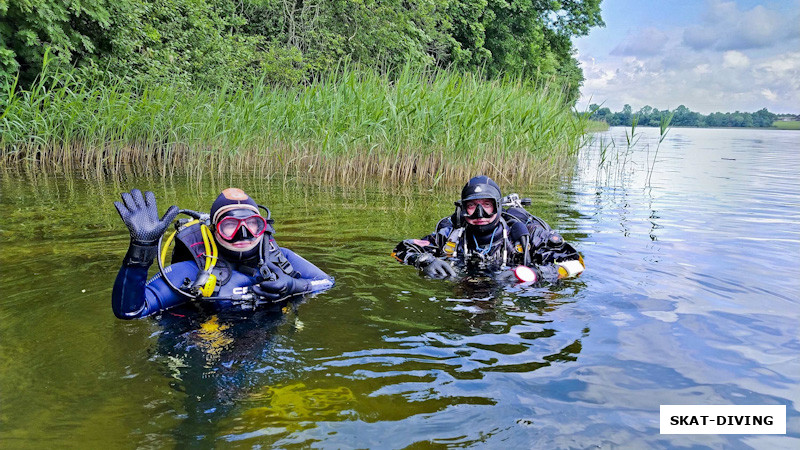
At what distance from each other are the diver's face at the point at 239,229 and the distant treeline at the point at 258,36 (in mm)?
7873

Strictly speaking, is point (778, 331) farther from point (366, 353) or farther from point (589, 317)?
point (366, 353)

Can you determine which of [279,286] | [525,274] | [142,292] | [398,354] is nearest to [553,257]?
[525,274]

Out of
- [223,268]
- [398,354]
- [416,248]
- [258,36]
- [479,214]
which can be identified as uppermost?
[258,36]

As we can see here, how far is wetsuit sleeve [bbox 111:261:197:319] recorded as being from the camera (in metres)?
3.28

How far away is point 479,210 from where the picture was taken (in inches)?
199

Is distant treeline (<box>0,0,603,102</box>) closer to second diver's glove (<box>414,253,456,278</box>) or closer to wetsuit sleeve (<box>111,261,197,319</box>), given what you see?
second diver's glove (<box>414,253,456,278</box>)

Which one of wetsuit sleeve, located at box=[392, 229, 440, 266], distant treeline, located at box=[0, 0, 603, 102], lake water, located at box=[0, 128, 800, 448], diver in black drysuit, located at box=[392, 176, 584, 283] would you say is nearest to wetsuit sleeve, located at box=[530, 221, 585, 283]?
diver in black drysuit, located at box=[392, 176, 584, 283]

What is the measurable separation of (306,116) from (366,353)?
7.72 metres

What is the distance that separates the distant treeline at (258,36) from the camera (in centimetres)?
1161

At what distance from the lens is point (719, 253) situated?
615 cm

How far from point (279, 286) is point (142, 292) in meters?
0.81

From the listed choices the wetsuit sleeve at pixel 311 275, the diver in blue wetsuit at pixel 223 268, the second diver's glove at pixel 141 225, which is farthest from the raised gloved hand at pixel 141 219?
the wetsuit sleeve at pixel 311 275

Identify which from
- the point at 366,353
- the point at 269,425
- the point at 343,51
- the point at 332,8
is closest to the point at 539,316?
the point at 366,353

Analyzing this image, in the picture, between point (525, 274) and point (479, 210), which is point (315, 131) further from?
point (525, 274)
